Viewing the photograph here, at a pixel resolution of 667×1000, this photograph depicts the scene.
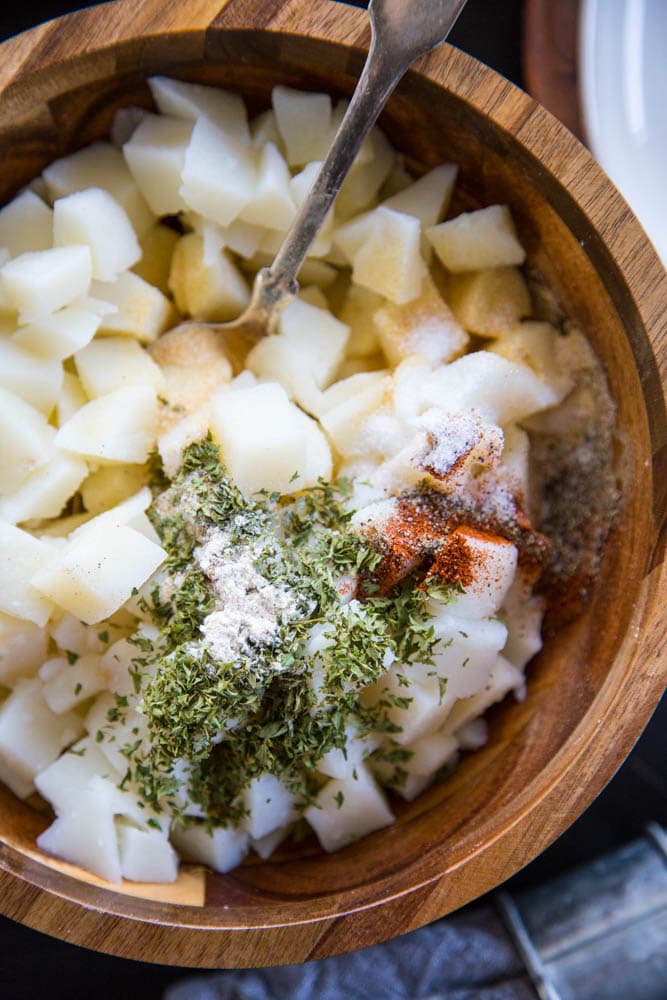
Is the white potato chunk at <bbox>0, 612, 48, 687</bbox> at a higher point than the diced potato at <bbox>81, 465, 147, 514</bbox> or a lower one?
lower

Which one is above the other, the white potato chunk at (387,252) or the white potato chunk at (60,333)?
the white potato chunk at (387,252)

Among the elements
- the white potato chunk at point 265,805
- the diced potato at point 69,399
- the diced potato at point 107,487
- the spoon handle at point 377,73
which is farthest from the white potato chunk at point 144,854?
the spoon handle at point 377,73

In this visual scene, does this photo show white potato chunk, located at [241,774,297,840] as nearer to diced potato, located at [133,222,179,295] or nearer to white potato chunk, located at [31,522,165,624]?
white potato chunk, located at [31,522,165,624]

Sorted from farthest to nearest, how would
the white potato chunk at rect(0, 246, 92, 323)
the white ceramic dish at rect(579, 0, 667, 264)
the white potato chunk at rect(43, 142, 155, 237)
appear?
1. the white ceramic dish at rect(579, 0, 667, 264)
2. the white potato chunk at rect(43, 142, 155, 237)
3. the white potato chunk at rect(0, 246, 92, 323)

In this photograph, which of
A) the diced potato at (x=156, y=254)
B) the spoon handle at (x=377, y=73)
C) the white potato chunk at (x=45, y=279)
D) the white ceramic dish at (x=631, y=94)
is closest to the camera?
the spoon handle at (x=377, y=73)

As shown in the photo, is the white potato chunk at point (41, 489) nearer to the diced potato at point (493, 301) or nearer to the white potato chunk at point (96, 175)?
the white potato chunk at point (96, 175)

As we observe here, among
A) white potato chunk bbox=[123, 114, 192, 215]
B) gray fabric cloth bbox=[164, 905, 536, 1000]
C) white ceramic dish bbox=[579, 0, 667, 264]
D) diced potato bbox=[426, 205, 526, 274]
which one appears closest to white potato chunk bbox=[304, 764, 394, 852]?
gray fabric cloth bbox=[164, 905, 536, 1000]
